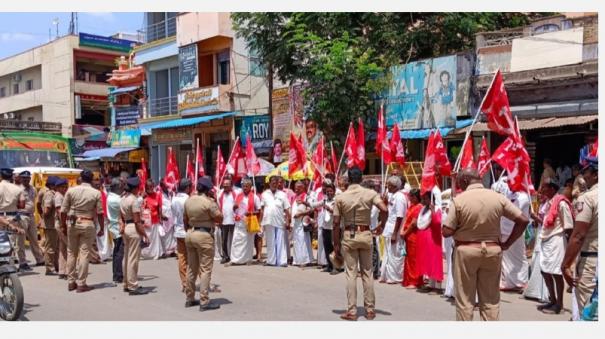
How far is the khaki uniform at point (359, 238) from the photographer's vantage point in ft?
23.1

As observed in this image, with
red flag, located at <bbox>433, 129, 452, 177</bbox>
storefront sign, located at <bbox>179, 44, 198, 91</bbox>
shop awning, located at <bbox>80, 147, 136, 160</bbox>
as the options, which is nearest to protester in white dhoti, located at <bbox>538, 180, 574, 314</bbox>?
red flag, located at <bbox>433, 129, 452, 177</bbox>

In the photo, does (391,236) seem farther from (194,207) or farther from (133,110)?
(133,110)

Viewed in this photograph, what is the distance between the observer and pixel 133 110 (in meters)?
29.4

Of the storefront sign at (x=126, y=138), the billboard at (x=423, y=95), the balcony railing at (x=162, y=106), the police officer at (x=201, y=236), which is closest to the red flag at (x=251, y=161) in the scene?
the billboard at (x=423, y=95)

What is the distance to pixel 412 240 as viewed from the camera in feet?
29.8

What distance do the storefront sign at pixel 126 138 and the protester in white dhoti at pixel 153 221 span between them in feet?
51.6

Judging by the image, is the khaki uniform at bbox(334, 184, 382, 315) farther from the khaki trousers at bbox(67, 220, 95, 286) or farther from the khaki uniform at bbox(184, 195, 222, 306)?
the khaki trousers at bbox(67, 220, 95, 286)

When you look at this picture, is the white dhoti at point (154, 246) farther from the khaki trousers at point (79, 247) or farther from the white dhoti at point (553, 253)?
the white dhoti at point (553, 253)

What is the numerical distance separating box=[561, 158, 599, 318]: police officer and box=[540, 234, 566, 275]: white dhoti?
5.02ft

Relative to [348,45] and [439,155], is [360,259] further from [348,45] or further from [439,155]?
Answer: [348,45]

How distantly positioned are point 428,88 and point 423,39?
1.99 meters

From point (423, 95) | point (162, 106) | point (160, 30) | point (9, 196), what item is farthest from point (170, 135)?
point (9, 196)

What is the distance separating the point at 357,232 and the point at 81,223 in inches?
163

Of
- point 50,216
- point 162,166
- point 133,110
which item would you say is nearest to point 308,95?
point 50,216
